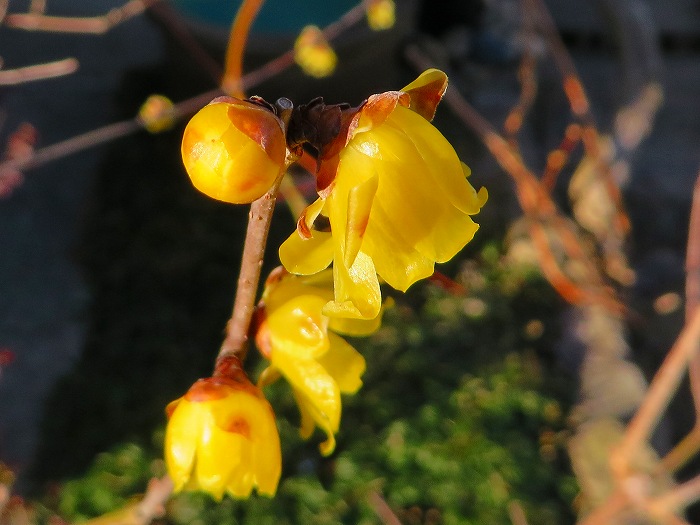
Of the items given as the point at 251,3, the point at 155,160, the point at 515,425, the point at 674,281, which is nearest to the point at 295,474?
the point at 515,425

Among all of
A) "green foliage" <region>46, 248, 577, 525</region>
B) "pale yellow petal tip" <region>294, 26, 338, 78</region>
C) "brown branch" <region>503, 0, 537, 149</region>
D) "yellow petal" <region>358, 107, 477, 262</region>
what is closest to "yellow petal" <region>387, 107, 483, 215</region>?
"yellow petal" <region>358, 107, 477, 262</region>

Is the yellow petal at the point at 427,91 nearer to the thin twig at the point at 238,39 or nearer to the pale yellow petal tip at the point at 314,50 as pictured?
the thin twig at the point at 238,39

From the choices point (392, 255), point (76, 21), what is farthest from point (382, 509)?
point (76, 21)

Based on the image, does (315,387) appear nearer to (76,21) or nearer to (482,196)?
(482,196)

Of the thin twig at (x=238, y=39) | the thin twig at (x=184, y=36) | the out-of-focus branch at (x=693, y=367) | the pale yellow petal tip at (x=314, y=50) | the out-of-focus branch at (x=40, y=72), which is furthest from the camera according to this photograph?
the thin twig at (x=184, y=36)

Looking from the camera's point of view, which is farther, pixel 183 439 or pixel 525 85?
pixel 525 85

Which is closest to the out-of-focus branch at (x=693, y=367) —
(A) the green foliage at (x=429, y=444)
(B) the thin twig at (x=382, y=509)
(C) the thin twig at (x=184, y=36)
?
(A) the green foliage at (x=429, y=444)
